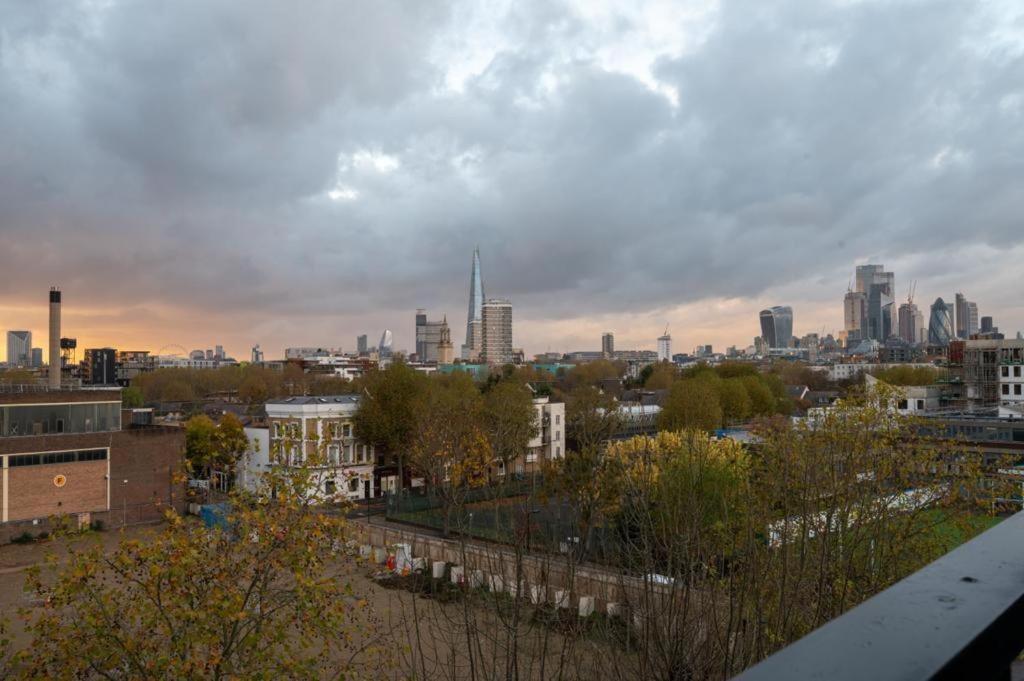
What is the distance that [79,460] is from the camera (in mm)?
28359

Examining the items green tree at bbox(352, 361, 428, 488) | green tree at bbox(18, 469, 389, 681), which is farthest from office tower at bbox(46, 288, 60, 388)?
green tree at bbox(18, 469, 389, 681)

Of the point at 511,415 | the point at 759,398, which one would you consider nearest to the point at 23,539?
the point at 511,415

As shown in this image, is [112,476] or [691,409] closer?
[112,476]

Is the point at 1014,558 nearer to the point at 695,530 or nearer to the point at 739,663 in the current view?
the point at 739,663

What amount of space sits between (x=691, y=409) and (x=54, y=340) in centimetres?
3545

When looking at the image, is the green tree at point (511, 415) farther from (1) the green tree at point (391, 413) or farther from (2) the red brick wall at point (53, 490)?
(2) the red brick wall at point (53, 490)

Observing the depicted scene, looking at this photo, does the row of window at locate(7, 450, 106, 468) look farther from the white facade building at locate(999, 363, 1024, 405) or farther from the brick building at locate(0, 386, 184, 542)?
the white facade building at locate(999, 363, 1024, 405)

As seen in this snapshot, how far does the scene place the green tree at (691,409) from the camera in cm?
3906

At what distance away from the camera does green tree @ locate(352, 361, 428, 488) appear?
35.0 metres

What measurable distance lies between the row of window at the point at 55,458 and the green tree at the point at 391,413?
11.1m

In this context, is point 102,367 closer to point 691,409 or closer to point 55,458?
point 55,458

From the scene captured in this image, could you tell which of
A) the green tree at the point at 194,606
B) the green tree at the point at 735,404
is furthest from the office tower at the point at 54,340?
the green tree at the point at 735,404

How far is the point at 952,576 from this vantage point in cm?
105

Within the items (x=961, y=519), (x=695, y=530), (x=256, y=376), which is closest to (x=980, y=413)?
(x=961, y=519)
